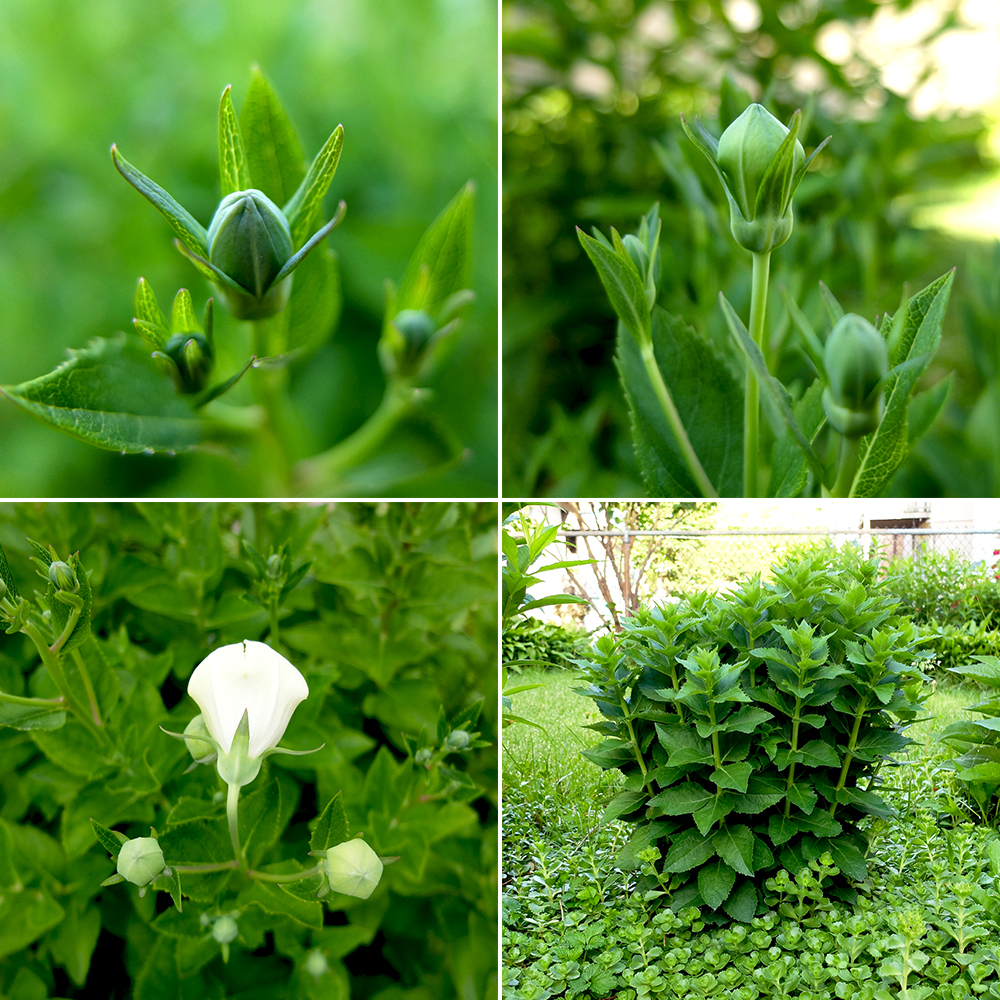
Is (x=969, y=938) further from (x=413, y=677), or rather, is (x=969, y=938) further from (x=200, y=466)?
(x=200, y=466)

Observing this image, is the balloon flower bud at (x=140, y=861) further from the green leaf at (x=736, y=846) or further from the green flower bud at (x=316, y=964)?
the green leaf at (x=736, y=846)

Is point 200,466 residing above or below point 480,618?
above

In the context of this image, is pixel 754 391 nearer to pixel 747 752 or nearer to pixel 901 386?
pixel 901 386

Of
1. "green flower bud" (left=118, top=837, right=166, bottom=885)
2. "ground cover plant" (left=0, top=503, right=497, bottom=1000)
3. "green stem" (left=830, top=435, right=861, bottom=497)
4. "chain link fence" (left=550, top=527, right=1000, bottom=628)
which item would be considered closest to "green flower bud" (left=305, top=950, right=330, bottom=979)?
"ground cover plant" (left=0, top=503, right=497, bottom=1000)

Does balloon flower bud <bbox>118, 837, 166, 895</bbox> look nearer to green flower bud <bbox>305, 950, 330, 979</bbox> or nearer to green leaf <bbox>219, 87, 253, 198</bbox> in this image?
green flower bud <bbox>305, 950, 330, 979</bbox>

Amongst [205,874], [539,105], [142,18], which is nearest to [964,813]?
[205,874]

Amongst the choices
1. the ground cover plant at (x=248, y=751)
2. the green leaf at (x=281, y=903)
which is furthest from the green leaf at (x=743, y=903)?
the green leaf at (x=281, y=903)

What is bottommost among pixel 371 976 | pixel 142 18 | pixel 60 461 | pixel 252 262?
pixel 371 976
